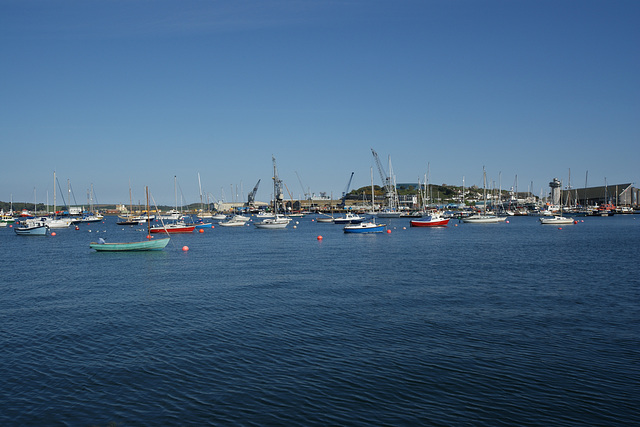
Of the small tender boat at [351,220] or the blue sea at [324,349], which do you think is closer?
the blue sea at [324,349]

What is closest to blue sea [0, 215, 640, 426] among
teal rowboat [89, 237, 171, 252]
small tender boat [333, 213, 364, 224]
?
teal rowboat [89, 237, 171, 252]

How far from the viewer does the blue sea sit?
15.4 m

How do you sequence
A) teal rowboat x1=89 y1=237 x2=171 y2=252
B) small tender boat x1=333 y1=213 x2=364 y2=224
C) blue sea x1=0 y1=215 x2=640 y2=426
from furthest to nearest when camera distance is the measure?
small tender boat x1=333 y1=213 x2=364 y2=224, teal rowboat x1=89 y1=237 x2=171 y2=252, blue sea x1=0 y1=215 x2=640 y2=426

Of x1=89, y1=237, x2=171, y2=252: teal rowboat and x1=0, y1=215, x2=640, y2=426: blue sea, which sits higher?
x1=89, y1=237, x2=171, y2=252: teal rowboat

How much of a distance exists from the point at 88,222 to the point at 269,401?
7779 inches

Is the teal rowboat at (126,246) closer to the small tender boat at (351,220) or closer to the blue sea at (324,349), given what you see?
the blue sea at (324,349)

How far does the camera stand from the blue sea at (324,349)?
1537cm

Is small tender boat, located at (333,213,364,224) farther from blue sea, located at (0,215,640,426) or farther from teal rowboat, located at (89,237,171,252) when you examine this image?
blue sea, located at (0,215,640,426)

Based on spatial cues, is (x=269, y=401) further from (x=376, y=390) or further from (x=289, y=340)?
(x=289, y=340)

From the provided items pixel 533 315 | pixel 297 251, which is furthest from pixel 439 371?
pixel 297 251

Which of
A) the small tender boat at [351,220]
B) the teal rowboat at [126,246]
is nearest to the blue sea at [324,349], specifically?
the teal rowboat at [126,246]

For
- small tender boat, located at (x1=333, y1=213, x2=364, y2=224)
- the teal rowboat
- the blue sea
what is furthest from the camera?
small tender boat, located at (x1=333, y1=213, x2=364, y2=224)

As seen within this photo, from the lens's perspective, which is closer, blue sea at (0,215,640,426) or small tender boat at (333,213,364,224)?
blue sea at (0,215,640,426)

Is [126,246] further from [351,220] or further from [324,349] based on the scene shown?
[351,220]
